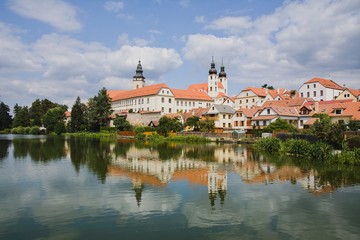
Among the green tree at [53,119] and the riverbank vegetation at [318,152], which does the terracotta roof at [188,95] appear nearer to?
the green tree at [53,119]

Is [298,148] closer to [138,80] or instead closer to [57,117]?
[57,117]

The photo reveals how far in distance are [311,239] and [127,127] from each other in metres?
71.5

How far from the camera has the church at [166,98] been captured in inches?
3659

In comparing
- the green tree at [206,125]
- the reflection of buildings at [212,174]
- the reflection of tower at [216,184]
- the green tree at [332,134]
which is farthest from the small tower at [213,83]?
the reflection of tower at [216,184]

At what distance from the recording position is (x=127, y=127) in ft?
260

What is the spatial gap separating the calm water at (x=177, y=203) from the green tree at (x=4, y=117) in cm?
10624

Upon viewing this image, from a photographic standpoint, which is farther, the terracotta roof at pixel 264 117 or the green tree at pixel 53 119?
the green tree at pixel 53 119

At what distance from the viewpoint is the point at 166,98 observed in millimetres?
94188

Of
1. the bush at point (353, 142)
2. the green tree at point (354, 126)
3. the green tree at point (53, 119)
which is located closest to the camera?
the bush at point (353, 142)

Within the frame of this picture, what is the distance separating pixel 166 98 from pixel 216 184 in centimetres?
7706

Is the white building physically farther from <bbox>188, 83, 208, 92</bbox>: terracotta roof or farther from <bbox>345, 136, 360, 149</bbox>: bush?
<bbox>345, 136, 360, 149</bbox>: bush

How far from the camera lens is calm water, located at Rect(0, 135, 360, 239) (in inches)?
406

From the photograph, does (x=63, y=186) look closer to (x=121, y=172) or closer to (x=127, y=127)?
(x=121, y=172)

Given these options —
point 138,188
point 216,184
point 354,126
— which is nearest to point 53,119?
point 354,126
